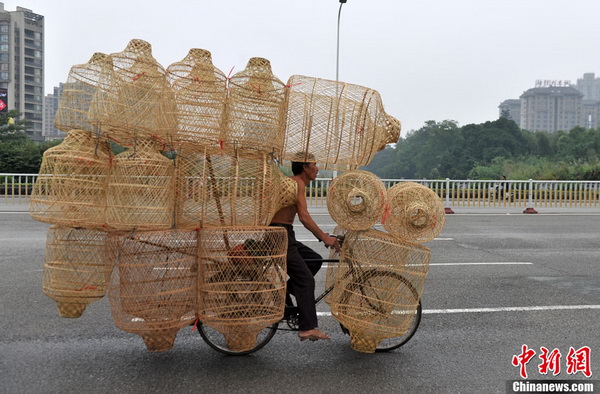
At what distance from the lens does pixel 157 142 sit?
3.93 m

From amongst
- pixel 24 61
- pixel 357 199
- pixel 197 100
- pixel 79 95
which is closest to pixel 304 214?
pixel 357 199

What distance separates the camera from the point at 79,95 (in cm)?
393

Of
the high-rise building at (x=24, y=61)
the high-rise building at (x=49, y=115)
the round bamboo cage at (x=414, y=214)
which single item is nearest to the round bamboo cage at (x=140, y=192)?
the round bamboo cage at (x=414, y=214)

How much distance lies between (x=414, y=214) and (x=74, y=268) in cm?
266

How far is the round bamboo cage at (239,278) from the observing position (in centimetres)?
395

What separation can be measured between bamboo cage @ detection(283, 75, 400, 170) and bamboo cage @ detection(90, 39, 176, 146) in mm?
1035

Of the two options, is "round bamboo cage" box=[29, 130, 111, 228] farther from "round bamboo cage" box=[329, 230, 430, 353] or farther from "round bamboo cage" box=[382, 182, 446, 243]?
"round bamboo cage" box=[382, 182, 446, 243]

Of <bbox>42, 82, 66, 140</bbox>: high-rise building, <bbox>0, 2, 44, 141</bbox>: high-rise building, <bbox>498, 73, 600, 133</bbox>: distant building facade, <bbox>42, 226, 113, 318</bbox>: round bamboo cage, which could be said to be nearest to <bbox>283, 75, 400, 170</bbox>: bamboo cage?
<bbox>42, 226, 113, 318</bbox>: round bamboo cage

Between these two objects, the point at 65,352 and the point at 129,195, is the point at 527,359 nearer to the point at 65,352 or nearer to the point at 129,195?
the point at 129,195

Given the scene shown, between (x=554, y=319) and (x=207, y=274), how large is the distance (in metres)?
3.77

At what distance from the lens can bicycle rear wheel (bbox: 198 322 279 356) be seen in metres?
4.35

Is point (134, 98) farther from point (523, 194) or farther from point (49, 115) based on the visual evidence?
point (49, 115)

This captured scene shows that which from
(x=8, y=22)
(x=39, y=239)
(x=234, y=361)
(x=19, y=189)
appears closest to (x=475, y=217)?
(x=39, y=239)

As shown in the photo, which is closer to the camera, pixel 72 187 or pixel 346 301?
pixel 72 187
